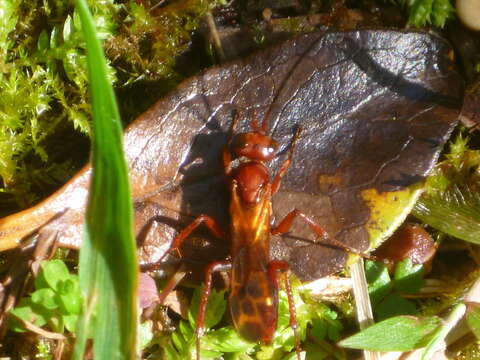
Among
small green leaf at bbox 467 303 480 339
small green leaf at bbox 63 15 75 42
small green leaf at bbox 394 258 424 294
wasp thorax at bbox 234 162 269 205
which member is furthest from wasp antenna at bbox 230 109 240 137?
small green leaf at bbox 467 303 480 339

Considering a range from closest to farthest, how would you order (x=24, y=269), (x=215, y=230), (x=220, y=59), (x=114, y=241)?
1. (x=114, y=241)
2. (x=24, y=269)
3. (x=215, y=230)
4. (x=220, y=59)

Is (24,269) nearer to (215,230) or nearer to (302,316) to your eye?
(215,230)

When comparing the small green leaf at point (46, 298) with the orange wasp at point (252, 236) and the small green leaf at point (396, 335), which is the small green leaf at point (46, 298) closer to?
the orange wasp at point (252, 236)

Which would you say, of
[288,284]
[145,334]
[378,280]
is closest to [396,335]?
[378,280]

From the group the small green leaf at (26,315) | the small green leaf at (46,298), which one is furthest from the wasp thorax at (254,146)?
the small green leaf at (26,315)

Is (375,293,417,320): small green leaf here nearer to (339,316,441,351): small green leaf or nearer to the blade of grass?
(339,316,441,351): small green leaf

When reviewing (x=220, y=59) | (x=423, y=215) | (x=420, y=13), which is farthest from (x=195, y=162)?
(x=420, y=13)
